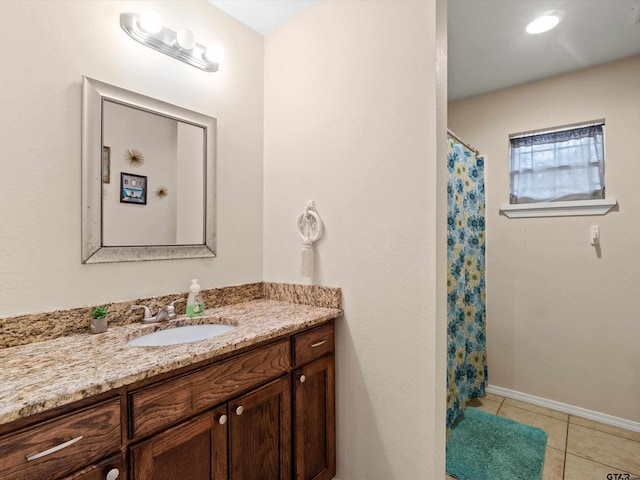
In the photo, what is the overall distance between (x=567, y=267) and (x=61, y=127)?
3.14 m

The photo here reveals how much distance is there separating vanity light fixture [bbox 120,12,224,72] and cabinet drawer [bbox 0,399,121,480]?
1.47 metres

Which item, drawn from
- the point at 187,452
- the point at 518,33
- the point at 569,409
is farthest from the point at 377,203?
the point at 569,409

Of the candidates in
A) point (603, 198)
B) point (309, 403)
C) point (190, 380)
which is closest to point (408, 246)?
point (309, 403)

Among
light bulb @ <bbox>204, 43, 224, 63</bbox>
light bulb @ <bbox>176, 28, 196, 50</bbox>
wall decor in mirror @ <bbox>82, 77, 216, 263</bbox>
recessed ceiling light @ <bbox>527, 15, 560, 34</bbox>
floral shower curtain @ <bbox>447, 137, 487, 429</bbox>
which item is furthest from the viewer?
floral shower curtain @ <bbox>447, 137, 487, 429</bbox>

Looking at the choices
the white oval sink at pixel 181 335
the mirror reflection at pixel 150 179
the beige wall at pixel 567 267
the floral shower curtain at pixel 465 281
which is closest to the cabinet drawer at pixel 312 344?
the white oval sink at pixel 181 335

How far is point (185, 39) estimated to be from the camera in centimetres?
155

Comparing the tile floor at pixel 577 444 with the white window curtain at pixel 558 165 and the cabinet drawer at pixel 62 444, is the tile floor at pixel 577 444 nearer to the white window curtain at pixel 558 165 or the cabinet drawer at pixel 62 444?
the white window curtain at pixel 558 165

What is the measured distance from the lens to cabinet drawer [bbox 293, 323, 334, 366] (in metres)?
1.45

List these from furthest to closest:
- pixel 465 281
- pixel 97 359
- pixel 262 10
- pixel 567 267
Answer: pixel 567 267 < pixel 465 281 < pixel 262 10 < pixel 97 359

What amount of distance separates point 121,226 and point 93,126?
41 cm

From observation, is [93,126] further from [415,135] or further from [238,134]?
[415,135]

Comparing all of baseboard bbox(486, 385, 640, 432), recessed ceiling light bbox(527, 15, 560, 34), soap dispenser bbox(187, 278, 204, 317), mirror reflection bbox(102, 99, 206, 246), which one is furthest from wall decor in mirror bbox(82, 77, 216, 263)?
baseboard bbox(486, 385, 640, 432)

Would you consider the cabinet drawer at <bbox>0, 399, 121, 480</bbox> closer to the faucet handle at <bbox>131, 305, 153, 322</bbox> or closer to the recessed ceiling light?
the faucet handle at <bbox>131, 305, 153, 322</bbox>

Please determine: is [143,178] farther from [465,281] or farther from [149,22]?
[465,281]
